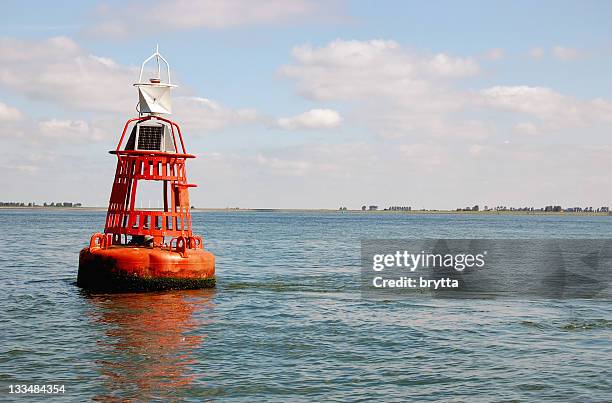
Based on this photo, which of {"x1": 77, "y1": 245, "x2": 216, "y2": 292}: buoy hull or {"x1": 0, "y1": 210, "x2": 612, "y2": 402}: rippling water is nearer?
{"x1": 0, "y1": 210, "x2": 612, "y2": 402}: rippling water

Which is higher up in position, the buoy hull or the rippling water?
the buoy hull

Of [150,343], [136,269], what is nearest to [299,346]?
[150,343]

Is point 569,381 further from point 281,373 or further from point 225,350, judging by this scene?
point 225,350

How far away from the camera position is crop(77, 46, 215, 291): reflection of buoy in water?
3023cm

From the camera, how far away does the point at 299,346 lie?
21.0 metres

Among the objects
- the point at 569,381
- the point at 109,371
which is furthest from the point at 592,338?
the point at 109,371

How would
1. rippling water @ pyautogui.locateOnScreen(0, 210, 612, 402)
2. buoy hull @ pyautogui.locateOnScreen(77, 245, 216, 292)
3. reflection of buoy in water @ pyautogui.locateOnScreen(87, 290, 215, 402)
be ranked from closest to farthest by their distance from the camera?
1. reflection of buoy in water @ pyautogui.locateOnScreen(87, 290, 215, 402)
2. rippling water @ pyautogui.locateOnScreen(0, 210, 612, 402)
3. buoy hull @ pyautogui.locateOnScreen(77, 245, 216, 292)

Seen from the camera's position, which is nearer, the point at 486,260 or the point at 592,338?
the point at 592,338

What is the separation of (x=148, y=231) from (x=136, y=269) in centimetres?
205

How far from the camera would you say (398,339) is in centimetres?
2219

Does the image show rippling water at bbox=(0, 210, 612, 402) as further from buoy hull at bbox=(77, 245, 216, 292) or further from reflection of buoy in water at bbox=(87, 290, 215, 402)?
buoy hull at bbox=(77, 245, 216, 292)

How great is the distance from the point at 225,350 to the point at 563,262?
4452 centimetres

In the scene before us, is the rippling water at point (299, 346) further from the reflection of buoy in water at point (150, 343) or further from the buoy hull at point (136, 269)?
the buoy hull at point (136, 269)

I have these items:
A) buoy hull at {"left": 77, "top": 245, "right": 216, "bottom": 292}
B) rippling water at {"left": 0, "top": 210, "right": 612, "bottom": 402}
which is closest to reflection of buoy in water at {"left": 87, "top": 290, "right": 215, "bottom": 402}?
rippling water at {"left": 0, "top": 210, "right": 612, "bottom": 402}
